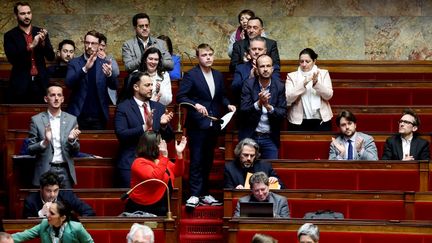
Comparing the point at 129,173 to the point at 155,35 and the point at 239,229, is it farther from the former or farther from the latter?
the point at 155,35

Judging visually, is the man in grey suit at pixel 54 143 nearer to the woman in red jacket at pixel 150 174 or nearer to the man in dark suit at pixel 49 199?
the man in dark suit at pixel 49 199

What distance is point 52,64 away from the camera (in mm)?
10062

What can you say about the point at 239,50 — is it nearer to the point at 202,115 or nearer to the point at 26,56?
the point at 202,115

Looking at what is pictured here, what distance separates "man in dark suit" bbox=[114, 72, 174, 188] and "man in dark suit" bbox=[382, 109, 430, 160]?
51.6 inches

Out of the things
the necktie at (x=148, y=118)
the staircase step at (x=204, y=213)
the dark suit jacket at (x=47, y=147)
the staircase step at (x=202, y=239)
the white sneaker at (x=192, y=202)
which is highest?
the necktie at (x=148, y=118)

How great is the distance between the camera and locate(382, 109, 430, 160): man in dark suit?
27.7ft

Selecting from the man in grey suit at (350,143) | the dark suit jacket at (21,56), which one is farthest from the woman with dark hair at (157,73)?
the man in grey suit at (350,143)

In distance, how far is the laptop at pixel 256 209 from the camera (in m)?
7.50

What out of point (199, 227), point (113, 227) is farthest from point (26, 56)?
point (113, 227)

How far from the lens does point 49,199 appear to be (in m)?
7.64

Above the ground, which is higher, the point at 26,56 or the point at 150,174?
the point at 26,56

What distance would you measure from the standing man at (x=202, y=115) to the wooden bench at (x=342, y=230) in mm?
1047

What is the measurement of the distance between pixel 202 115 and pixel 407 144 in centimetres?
123

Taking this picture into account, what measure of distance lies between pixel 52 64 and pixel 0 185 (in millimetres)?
1431
